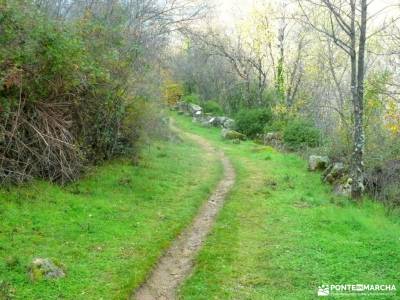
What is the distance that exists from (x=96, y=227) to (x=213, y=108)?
90.2 feet

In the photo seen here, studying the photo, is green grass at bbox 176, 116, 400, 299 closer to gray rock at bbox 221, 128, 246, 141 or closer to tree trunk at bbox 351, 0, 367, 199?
tree trunk at bbox 351, 0, 367, 199

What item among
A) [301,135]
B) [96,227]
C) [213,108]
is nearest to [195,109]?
[213,108]

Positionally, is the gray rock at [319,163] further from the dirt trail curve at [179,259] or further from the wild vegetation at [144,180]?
the dirt trail curve at [179,259]


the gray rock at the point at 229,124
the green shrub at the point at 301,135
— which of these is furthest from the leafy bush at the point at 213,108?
the green shrub at the point at 301,135

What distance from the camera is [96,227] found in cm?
930

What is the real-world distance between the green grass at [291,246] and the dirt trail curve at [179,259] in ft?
0.73

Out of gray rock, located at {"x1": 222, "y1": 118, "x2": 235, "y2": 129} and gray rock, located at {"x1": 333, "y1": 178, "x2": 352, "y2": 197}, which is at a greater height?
gray rock, located at {"x1": 222, "y1": 118, "x2": 235, "y2": 129}

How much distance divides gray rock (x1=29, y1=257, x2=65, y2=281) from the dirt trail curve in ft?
4.14

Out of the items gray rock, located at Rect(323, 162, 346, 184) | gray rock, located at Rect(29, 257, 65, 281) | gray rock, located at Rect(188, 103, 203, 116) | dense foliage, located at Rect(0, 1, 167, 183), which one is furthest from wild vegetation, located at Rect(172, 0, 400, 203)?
gray rock, located at Rect(29, 257, 65, 281)

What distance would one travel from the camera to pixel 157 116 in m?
16.7

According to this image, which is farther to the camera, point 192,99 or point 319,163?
point 192,99

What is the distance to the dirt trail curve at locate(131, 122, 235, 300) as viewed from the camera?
285 inches

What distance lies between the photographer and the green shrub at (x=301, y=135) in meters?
22.9

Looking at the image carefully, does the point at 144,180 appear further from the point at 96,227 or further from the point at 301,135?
the point at 301,135
